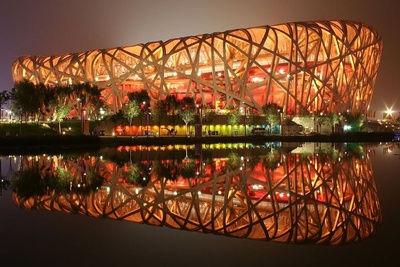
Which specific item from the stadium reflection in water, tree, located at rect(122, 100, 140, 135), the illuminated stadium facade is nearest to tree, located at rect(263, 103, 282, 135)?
the illuminated stadium facade

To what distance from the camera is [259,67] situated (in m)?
78.8

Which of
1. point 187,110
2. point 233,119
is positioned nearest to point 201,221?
point 187,110

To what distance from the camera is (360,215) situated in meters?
9.81

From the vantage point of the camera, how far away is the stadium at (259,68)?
7819 cm

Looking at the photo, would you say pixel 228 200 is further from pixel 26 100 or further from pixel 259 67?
pixel 259 67

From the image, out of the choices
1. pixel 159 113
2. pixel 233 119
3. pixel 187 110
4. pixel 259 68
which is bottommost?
pixel 233 119

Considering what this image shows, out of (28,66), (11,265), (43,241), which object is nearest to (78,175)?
(43,241)

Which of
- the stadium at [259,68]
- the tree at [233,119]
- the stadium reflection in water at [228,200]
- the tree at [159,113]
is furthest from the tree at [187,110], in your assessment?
the stadium reflection in water at [228,200]

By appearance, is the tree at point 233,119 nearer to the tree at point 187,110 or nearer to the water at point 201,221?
the tree at point 187,110

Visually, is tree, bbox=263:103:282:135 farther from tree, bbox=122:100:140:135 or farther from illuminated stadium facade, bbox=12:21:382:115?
tree, bbox=122:100:140:135

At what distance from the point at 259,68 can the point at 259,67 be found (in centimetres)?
316

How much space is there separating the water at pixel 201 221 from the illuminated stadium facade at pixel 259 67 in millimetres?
63755

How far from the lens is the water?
6.85 meters

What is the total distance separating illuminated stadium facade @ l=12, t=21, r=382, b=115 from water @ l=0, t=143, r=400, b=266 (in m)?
63.8
